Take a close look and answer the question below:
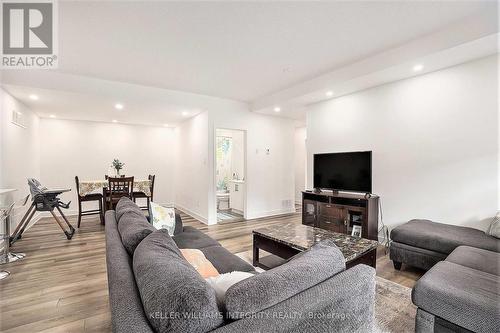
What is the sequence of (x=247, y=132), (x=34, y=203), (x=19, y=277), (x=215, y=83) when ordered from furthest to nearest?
(x=247, y=132) < (x=215, y=83) < (x=34, y=203) < (x=19, y=277)

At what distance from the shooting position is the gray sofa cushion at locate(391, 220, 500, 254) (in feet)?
7.53

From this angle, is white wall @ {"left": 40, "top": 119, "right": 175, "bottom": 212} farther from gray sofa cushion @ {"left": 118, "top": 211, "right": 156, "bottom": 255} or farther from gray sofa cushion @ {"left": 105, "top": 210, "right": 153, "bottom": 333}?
A: gray sofa cushion @ {"left": 105, "top": 210, "right": 153, "bottom": 333}

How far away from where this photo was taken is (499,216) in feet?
7.89

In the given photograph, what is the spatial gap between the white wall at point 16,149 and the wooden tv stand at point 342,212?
4746 millimetres

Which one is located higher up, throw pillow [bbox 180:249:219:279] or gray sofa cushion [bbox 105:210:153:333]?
gray sofa cushion [bbox 105:210:153:333]

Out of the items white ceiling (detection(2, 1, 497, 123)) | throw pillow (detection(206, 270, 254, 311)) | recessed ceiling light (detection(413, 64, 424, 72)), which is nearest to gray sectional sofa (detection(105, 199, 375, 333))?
throw pillow (detection(206, 270, 254, 311))

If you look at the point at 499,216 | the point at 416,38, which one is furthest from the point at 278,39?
Answer: the point at 499,216

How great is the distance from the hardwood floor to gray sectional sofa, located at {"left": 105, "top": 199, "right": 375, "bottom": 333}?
3.76ft

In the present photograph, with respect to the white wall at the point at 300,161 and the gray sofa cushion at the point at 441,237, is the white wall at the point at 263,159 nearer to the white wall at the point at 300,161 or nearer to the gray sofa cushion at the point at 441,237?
the white wall at the point at 300,161

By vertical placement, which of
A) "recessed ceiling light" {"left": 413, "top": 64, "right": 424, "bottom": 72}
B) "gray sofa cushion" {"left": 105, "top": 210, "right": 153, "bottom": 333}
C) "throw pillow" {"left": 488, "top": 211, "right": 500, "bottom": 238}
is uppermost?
"recessed ceiling light" {"left": 413, "top": 64, "right": 424, "bottom": 72}

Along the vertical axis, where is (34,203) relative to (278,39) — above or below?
below

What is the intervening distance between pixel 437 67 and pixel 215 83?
10.5 feet

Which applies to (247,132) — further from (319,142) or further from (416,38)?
(416,38)

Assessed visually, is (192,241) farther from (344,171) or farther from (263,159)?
(263,159)
